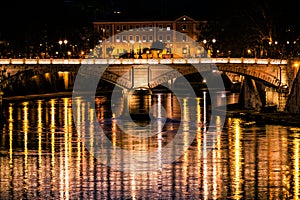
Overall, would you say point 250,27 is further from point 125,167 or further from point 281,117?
point 125,167

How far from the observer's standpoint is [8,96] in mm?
118812

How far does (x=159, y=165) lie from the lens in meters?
53.4

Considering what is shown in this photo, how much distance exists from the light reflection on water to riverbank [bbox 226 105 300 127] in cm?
127

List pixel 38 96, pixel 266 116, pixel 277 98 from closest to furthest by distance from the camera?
pixel 266 116
pixel 277 98
pixel 38 96

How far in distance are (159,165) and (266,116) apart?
28376 mm

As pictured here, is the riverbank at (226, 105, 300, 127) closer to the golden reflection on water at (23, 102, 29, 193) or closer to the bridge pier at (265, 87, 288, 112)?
the bridge pier at (265, 87, 288, 112)

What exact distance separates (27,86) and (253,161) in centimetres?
7675

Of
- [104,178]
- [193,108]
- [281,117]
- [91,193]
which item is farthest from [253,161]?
[193,108]

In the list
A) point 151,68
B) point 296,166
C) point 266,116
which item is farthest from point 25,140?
point 151,68

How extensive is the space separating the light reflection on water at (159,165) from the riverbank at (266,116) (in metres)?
1.27

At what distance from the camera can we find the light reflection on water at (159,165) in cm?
4441

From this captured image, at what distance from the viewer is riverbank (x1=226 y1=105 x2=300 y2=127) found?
249ft

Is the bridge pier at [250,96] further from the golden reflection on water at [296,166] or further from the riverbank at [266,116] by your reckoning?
the golden reflection on water at [296,166]

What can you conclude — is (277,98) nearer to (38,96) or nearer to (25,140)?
(25,140)
